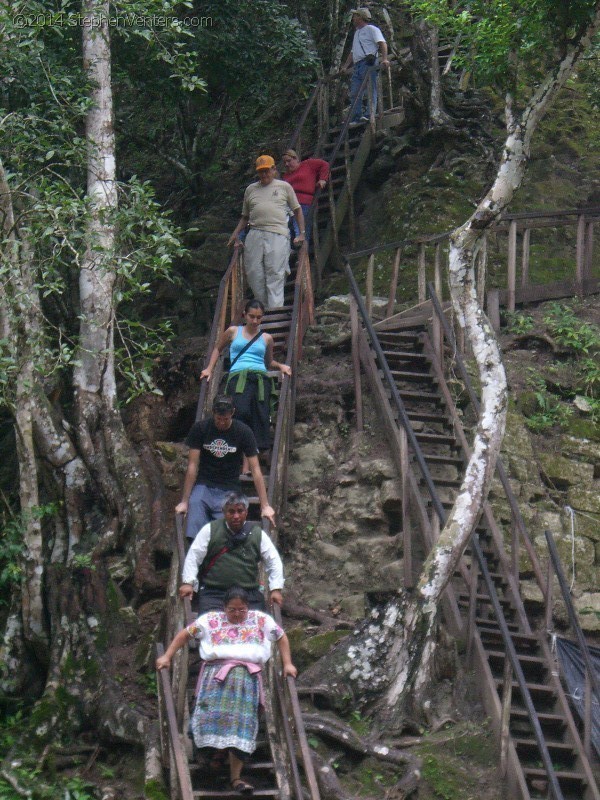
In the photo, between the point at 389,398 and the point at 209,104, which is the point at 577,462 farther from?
the point at 209,104

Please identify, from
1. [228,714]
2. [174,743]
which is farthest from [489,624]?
[174,743]

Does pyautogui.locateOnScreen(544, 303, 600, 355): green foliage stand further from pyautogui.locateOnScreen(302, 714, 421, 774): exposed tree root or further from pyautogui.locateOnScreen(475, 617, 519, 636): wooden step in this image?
pyautogui.locateOnScreen(302, 714, 421, 774): exposed tree root

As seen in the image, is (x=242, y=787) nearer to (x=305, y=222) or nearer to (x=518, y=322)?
(x=518, y=322)

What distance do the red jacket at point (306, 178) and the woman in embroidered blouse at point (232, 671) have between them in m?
7.38

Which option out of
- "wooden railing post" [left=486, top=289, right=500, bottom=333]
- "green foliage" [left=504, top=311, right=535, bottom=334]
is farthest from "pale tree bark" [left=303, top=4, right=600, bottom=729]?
"green foliage" [left=504, top=311, right=535, bottom=334]

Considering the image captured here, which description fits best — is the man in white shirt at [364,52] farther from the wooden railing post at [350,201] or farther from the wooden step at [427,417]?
the wooden step at [427,417]

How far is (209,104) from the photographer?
1673 centimetres

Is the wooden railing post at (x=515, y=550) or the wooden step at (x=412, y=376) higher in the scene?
the wooden step at (x=412, y=376)

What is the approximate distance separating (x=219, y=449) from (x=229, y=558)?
111cm

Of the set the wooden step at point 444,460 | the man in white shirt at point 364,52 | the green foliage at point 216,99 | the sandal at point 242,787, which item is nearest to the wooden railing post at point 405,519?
the wooden step at point 444,460

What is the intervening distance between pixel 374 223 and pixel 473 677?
814 centimetres

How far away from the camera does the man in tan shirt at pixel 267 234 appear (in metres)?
12.2

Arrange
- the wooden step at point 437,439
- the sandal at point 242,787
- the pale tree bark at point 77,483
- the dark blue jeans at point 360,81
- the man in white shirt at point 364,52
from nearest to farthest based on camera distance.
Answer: the sandal at point 242,787 → the pale tree bark at point 77,483 → the wooden step at point 437,439 → the man in white shirt at point 364,52 → the dark blue jeans at point 360,81

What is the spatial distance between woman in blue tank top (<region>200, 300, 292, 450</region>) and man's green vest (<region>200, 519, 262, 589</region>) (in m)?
2.09
